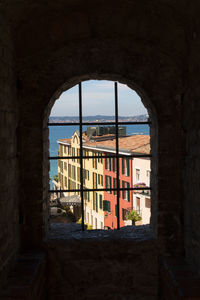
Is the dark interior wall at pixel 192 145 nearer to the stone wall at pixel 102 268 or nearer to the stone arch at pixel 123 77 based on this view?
the stone arch at pixel 123 77

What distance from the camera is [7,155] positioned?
2.97m

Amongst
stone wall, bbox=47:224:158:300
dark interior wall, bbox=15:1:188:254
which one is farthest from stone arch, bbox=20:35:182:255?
stone wall, bbox=47:224:158:300

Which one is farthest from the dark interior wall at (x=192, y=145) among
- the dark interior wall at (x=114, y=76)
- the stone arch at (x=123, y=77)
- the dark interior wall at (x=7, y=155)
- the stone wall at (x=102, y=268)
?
the dark interior wall at (x=7, y=155)

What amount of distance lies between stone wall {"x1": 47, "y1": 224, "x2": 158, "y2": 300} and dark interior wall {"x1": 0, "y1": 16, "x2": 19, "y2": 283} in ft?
1.77

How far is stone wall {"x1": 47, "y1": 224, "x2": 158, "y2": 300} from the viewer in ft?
11.2

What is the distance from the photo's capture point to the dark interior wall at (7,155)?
2.80 metres

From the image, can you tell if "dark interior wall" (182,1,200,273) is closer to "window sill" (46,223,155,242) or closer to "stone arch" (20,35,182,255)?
"stone arch" (20,35,182,255)

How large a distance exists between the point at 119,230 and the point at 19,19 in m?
2.39

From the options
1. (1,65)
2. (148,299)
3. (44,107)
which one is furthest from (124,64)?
(148,299)

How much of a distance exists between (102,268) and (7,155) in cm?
151

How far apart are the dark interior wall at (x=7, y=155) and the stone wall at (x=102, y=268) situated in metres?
0.54

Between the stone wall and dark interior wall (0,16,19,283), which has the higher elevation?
dark interior wall (0,16,19,283)

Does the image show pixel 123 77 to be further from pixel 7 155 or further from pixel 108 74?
pixel 7 155

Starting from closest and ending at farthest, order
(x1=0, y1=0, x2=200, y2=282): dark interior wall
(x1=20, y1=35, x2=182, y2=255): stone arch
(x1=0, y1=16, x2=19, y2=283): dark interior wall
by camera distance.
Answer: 1. (x1=0, y1=16, x2=19, y2=283): dark interior wall
2. (x1=0, y1=0, x2=200, y2=282): dark interior wall
3. (x1=20, y1=35, x2=182, y2=255): stone arch
